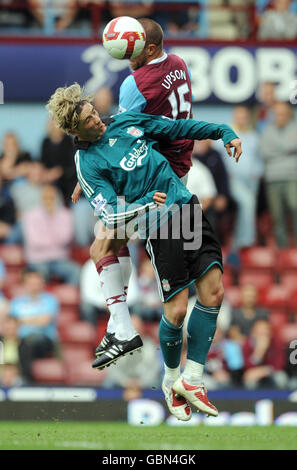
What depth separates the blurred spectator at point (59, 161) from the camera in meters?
14.6

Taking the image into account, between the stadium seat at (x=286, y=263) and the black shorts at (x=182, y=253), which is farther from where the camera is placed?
the stadium seat at (x=286, y=263)

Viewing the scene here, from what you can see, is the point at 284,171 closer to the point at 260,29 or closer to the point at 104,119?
the point at 260,29

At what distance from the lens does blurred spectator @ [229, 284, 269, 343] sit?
1357 cm

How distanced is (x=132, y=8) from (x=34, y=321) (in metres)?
4.99

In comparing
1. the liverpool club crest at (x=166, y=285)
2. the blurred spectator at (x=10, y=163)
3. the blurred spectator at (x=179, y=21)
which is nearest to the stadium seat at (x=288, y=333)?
the blurred spectator at (x=10, y=163)

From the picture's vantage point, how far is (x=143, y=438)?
9406mm

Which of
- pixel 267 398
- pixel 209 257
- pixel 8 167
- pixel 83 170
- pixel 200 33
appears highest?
pixel 200 33

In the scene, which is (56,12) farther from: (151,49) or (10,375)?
(151,49)

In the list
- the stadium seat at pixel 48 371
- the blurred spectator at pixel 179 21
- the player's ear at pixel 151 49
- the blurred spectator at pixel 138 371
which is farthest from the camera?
the blurred spectator at pixel 179 21

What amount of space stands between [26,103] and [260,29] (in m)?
3.63

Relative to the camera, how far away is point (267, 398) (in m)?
12.9

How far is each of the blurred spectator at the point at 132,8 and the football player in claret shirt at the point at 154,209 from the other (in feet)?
25.6

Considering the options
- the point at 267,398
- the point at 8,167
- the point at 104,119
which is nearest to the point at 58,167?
the point at 8,167

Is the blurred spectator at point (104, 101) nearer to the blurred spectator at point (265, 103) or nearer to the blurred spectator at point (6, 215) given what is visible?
the blurred spectator at point (6, 215)
